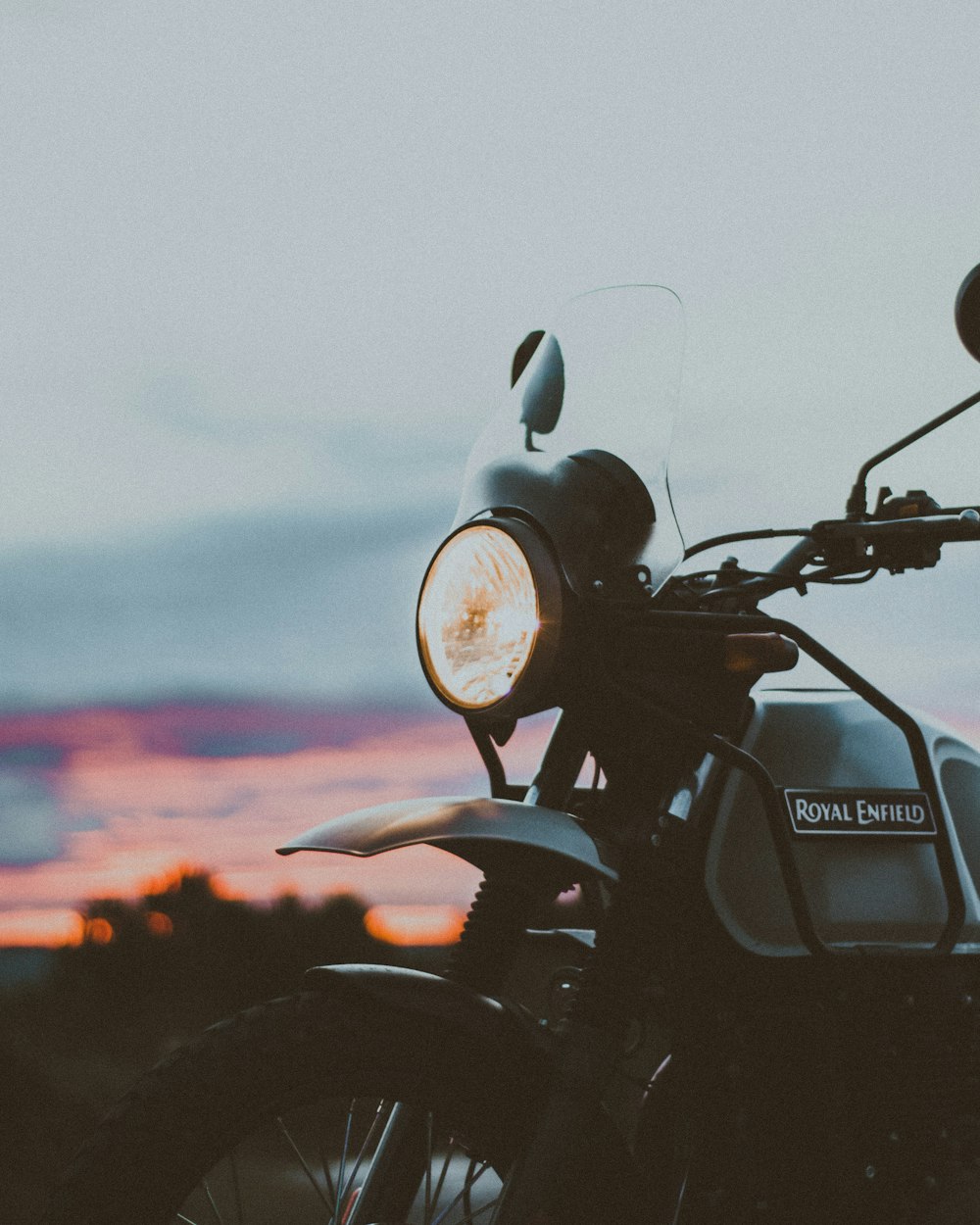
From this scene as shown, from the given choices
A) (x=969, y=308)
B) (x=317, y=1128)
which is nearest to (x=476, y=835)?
Result: (x=317, y=1128)

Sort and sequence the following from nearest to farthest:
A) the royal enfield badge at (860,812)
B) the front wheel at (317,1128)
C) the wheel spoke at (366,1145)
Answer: the front wheel at (317,1128), the wheel spoke at (366,1145), the royal enfield badge at (860,812)

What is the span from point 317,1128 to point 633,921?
54cm

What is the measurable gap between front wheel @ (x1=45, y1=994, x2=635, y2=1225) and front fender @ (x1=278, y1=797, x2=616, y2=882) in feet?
0.73

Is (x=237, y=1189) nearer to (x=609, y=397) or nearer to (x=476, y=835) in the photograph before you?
(x=476, y=835)

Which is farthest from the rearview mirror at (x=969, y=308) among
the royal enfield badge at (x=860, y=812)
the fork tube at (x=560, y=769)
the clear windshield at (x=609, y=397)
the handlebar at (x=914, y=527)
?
A: the fork tube at (x=560, y=769)

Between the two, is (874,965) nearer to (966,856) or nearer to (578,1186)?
(966,856)

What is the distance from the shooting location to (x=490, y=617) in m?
2.04

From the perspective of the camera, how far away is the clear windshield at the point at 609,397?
226 centimetres

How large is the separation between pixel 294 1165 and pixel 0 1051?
6030 mm

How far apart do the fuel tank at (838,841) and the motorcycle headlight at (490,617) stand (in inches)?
14.6

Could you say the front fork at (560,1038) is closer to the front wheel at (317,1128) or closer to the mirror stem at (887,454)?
Result: the front wheel at (317,1128)

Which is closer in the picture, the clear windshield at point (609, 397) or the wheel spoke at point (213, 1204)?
the wheel spoke at point (213, 1204)

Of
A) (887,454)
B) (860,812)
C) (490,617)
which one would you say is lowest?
(860,812)

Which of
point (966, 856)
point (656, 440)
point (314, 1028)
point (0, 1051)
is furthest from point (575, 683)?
point (0, 1051)
